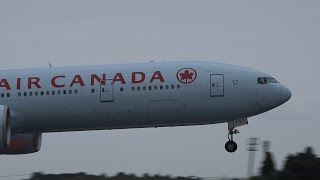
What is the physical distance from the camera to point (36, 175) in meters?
65.4

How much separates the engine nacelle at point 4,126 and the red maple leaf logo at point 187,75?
9.86 metres

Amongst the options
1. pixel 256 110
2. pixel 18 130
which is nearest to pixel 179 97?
pixel 256 110

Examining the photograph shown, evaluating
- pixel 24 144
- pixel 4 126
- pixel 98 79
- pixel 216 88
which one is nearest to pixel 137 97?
pixel 98 79

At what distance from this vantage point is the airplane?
50.3 meters

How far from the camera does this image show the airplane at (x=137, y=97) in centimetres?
5031

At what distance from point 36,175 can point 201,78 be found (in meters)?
19.9

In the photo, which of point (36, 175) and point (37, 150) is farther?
point (36, 175)

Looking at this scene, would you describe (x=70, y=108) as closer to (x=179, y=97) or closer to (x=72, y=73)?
(x=72, y=73)

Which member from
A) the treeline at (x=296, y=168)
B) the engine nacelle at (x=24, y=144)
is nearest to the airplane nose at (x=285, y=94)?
the treeline at (x=296, y=168)

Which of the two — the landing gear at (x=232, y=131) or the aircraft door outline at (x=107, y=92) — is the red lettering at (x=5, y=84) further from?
the landing gear at (x=232, y=131)

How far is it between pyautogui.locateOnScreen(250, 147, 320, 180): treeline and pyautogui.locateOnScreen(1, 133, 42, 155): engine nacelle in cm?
1365

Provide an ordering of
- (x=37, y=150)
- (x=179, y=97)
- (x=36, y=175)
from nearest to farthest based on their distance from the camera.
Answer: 1. (x=179, y=97)
2. (x=37, y=150)
3. (x=36, y=175)

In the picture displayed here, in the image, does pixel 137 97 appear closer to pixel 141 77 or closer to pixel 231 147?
pixel 141 77

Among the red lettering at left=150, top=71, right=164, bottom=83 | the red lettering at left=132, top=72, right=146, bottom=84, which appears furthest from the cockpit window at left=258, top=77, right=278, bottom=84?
the red lettering at left=132, top=72, right=146, bottom=84
